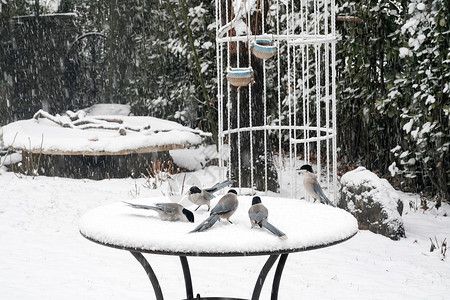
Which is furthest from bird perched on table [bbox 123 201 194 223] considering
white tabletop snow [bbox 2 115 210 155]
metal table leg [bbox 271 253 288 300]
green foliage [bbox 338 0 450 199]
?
white tabletop snow [bbox 2 115 210 155]

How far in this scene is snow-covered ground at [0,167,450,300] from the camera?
3.72 m

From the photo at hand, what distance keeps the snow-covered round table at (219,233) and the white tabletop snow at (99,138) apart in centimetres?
467

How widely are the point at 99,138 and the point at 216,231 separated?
18.2 ft

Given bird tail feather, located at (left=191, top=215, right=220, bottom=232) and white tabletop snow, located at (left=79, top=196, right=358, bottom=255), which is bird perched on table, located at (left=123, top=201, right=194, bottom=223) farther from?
bird tail feather, located at (left=191, top=215, right=220, bottom=232)

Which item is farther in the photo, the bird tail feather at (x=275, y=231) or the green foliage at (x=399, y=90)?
the green foliage at (x=399, y=90)

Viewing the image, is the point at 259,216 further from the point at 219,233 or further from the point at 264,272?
the point at 264,272

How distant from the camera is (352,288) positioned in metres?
3.79

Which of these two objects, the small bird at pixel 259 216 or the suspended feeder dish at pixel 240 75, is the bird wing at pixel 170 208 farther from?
the suspended feeder dish at pixel 240 75

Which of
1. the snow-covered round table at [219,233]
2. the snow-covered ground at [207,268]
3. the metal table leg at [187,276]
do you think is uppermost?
the snow-covered round table at [219,233]

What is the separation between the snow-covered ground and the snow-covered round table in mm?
1346

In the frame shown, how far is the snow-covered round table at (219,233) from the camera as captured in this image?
187cm

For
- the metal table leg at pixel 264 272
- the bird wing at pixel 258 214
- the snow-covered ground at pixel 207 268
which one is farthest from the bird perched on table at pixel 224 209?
the snow-covered ground at pixel 207 268

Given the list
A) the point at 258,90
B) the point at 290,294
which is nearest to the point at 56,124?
the point at 258,90

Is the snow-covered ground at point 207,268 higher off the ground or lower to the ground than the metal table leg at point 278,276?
lower
